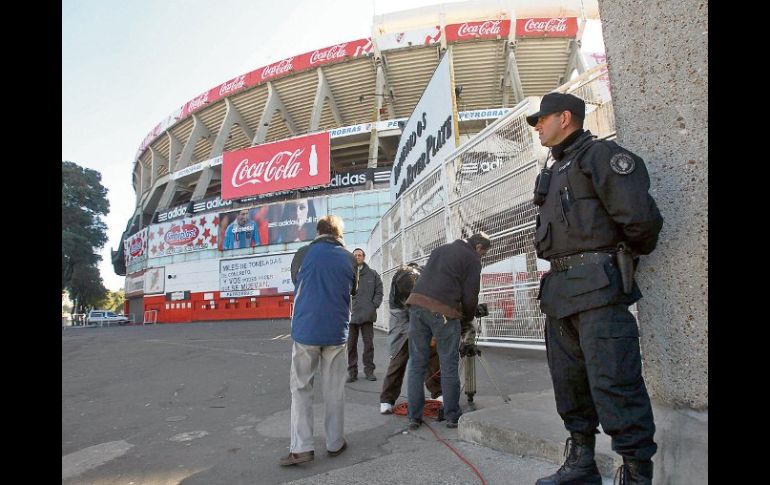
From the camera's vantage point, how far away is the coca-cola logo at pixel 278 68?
1248 inches

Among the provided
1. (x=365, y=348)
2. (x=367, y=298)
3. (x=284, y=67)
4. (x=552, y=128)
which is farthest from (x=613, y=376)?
(x=284, y=67)

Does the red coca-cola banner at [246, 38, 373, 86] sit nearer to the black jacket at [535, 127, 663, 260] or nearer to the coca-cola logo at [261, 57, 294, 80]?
the coca-cola logo at [261, 57, 294, 80]

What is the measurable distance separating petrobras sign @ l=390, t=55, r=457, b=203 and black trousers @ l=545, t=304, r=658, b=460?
5.52 m

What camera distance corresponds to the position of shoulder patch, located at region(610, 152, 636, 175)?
1.75m

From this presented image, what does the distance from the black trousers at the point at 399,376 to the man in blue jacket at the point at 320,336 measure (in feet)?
3.52

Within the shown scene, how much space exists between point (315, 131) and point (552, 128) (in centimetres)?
3080

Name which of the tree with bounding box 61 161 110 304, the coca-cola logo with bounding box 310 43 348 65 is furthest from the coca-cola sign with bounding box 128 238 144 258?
the coca-cola logo with bounding box 310 43 348 65

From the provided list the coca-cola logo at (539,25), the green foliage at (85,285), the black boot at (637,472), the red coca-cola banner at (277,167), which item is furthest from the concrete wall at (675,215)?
the green foliage at (85,285)

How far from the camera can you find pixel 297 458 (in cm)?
277

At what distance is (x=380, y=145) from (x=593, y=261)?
30.8 metres

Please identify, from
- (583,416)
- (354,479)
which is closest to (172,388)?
(354,479)

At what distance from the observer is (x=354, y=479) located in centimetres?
239

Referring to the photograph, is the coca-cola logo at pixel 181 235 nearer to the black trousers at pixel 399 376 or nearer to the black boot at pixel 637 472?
the black trousers at pixel 399 376
